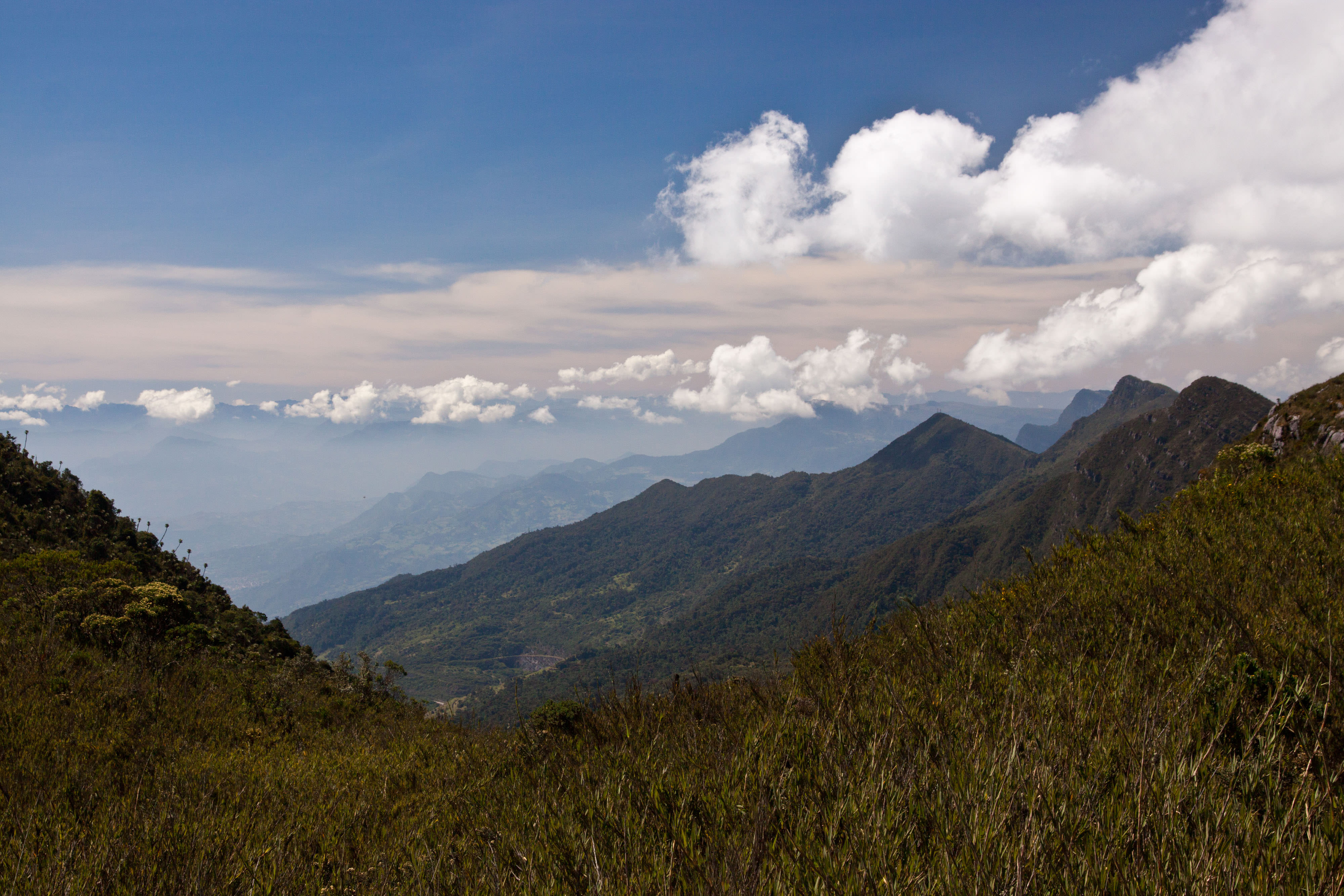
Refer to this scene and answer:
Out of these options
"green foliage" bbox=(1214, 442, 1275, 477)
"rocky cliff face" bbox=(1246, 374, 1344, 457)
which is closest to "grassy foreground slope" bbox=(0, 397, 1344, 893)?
"green foliage" bbox=(1214, 442, 1275, 477)

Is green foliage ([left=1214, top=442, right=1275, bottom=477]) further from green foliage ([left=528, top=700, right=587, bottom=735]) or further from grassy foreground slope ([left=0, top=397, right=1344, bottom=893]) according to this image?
green foliage ([left=528, top=700, right=587, bottom=735])

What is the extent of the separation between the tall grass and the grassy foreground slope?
0.08 ft

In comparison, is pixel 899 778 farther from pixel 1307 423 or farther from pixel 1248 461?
pixel 1307 423

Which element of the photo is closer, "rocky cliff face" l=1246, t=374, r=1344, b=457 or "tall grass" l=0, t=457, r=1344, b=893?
"tall grass" l=0, t=457, r=1344, b=893

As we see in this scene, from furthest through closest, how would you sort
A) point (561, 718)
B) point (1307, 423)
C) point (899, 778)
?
point (1307, 423) < point (561, 718) < point (899, 778)

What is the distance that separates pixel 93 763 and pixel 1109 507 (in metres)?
243

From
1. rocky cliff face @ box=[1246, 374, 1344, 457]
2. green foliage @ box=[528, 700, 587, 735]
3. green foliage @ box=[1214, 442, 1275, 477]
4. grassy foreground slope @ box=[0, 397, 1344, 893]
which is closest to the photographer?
grassy foreground slope @ box=[0, 397, 1344, 893]

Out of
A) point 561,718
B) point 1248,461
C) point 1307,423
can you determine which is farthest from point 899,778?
point 1307,423

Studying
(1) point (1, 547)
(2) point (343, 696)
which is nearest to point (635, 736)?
(2) point (343, 696)

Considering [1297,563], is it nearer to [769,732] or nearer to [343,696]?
[769,732]

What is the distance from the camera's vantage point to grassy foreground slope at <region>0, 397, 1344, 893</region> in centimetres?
234

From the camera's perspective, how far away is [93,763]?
6832 millimetres

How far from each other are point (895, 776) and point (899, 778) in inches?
0.9

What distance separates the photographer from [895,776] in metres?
3.04
